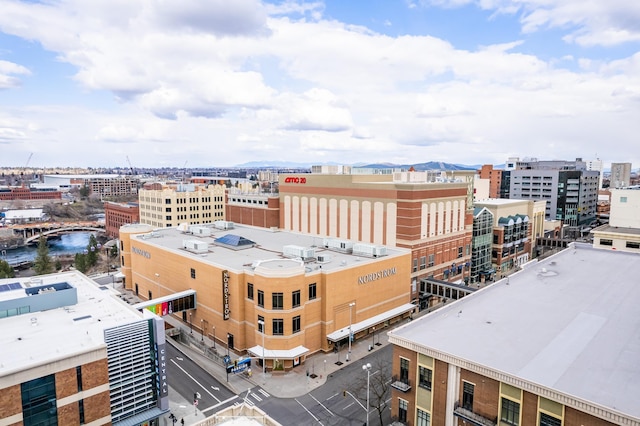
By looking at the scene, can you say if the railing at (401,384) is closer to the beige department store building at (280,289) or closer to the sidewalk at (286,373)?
the sidewalk at (286,373)

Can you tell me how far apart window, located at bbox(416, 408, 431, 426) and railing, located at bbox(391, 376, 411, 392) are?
2208 mm

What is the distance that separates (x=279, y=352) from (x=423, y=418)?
80.5 feet

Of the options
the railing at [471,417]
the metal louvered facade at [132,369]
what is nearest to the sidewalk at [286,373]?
the metal louvered facade at [132,369]

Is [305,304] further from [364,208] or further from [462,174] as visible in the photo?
→ [462,174]

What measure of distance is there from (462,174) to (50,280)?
316 ft

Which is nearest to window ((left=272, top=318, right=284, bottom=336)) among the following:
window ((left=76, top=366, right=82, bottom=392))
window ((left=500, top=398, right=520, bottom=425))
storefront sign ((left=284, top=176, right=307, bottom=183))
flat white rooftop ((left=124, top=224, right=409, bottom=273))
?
flat white rooftop ((left=124, top=224, right=409, bottom=273))

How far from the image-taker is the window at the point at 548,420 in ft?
94.3

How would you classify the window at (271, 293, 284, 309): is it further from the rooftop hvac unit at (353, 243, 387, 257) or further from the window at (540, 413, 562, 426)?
the window at (540, 413, 562, 426)

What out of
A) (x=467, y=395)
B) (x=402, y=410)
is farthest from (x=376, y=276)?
(x=467, y=395)

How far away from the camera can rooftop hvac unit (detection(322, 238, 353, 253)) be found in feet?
252

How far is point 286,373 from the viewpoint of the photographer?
5538 centimetres

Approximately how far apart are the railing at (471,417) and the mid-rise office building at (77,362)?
28.2 meters

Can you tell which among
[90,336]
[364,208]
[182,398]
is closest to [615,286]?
[364,208]

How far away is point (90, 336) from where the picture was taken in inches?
1570
